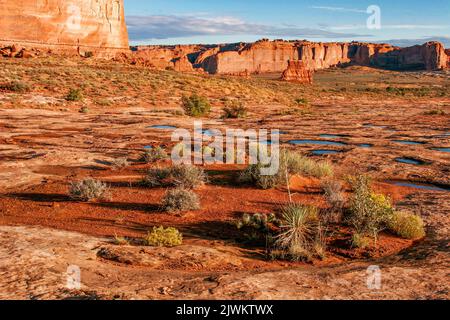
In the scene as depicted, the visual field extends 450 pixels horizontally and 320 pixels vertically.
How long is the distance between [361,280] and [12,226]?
6089mm

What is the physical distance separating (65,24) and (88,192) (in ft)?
184

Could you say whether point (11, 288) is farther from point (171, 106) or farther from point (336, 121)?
point (171, 106)

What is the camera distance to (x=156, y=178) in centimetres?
1166

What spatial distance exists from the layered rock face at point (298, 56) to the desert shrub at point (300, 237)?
107 meters

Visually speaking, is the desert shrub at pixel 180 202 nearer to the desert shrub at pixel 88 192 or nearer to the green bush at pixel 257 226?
the green bush at pixel 257 226

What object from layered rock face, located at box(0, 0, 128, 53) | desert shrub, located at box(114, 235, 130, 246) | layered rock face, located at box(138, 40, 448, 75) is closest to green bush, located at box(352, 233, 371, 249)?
desert shrub, located at box(114, 235, 130, 246)

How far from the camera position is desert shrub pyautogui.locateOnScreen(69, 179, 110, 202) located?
10180mm

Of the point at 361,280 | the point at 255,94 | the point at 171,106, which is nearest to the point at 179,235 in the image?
the point at 361,280

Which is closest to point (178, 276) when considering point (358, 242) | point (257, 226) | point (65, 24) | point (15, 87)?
point (257, 226)

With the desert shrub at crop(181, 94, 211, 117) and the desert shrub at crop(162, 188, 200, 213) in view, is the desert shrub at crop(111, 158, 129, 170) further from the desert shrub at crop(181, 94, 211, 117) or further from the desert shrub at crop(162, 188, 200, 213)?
the desert shrub at crop(181, 94, 211, 117)

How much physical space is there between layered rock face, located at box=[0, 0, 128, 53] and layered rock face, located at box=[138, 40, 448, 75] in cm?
4847

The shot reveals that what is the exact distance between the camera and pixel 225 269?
6676 mm

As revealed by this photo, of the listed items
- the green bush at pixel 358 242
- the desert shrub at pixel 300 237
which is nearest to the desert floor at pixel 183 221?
the green bush at pixel 358 242

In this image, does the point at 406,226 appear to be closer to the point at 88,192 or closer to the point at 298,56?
the point at 88,192
